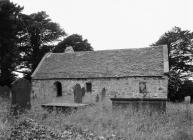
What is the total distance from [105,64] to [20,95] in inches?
565

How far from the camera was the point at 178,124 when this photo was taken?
27.9 ft

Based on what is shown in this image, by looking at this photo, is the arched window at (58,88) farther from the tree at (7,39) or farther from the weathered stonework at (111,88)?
the tree at (7,39)

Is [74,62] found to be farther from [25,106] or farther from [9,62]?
[25,106]

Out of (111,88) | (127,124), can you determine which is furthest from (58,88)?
(127,124)

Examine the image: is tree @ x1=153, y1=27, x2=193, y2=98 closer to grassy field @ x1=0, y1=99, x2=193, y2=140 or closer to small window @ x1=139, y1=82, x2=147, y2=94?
small window @ x1=139, y1=82, x2=147, y2=94

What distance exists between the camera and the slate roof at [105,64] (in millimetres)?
21719

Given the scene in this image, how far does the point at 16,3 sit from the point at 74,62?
9.02 m

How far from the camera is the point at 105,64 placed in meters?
24.0

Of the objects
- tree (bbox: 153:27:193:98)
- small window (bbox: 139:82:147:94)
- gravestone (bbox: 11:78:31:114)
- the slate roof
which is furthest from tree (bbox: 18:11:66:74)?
gravestone (bbox: 11:78:31:114)

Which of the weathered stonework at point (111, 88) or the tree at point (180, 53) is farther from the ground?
the tree at point (180, 53)

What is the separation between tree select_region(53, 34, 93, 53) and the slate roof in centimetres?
1155

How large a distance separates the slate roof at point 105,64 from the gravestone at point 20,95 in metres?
12.1

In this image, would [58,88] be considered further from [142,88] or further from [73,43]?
[73,43]

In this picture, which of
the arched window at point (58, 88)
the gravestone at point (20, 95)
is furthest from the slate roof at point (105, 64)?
the gravestone at point (20, 95)
